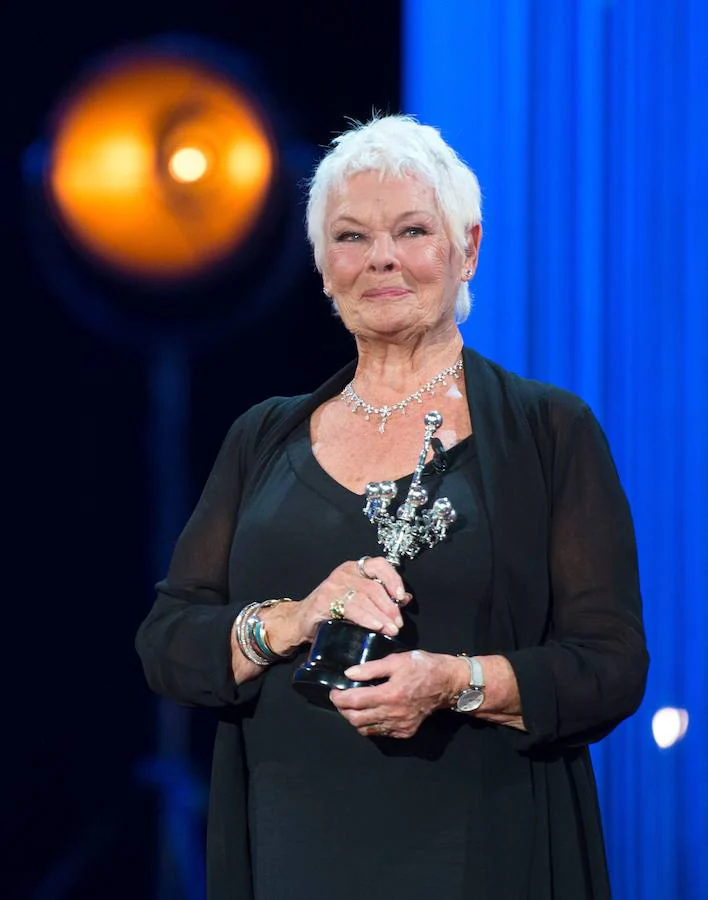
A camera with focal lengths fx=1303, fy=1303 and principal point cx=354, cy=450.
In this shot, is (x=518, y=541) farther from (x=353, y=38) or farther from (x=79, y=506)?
(x=353, y=38)

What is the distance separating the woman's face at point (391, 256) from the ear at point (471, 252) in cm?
4

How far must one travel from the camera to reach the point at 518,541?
5.03 feet

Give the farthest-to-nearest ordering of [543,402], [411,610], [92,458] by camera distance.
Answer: [92,458] < [543,402] < [411,610]

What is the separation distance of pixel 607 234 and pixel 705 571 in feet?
2.04

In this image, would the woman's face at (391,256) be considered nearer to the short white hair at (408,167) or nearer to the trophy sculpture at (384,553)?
Result: the short white hair at (408,167)

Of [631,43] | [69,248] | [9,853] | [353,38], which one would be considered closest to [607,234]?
[631,43]

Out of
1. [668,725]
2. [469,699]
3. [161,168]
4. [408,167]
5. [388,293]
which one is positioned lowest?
[668,725]

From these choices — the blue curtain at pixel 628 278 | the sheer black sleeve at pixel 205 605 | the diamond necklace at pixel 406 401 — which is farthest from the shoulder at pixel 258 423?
the blue curtain at pixel 628 278

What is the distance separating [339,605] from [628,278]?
1131 mm

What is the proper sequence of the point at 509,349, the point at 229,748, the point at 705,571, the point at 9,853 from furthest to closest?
1. the point at 9,853
2. the point at 509,349
3. the point at 705,571
4. the point at 229,748

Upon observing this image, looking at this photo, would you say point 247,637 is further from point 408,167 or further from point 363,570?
point 408,167

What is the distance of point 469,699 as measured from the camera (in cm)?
144

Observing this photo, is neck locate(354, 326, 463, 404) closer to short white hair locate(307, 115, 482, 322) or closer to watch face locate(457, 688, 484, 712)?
short white hair locate(307, 115, 482, 322)

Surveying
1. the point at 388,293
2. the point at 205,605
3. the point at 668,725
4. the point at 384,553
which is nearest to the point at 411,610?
the point at 384,553
